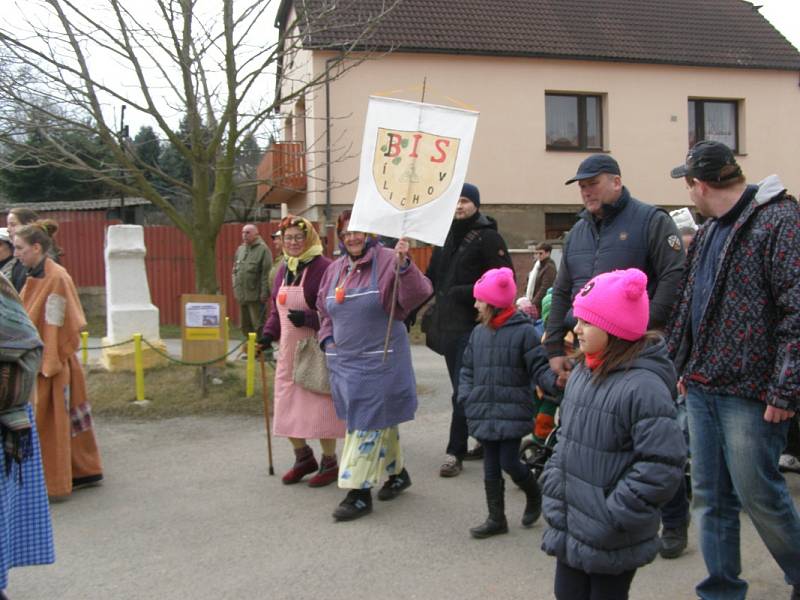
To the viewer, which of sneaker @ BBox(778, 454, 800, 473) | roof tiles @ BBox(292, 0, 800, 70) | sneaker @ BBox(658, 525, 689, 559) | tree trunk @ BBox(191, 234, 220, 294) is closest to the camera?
sneaker @ BBox(658, 525, 689, 559)

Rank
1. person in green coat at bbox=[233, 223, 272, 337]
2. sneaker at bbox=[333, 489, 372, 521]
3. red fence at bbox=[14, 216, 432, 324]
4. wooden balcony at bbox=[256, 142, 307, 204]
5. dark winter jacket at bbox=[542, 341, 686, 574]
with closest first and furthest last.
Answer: dark winter jacket at bbox=[542, 341, 686, 574], sneaker at bbox=[333, 489, 372, 521], person in green coat at bbox=[233, 223, 272, 337], wooden balcony at bbox=[256, 142, 307, 204], red fence at bbox=[14, 216, 432, 324]

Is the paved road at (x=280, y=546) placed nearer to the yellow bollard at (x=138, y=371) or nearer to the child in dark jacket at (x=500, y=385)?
the child in dark jacket at (x=500, y=385)

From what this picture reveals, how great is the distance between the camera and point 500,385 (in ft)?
15.2

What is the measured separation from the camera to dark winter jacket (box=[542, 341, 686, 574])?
269cm

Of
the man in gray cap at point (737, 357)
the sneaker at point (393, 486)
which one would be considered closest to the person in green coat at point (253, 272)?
the sneaker at point (393, 486)

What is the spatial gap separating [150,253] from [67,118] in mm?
9659

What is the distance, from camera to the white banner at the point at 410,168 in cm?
491

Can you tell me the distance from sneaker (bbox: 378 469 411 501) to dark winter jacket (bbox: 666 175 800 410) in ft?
8.77

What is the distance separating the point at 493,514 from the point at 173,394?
504 cm

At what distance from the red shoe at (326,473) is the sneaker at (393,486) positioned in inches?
18.2

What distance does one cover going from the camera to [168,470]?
6.42 meters

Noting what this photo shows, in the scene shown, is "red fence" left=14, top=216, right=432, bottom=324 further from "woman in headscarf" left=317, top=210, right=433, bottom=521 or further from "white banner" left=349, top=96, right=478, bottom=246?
"white banner" left=349, top=96, right=478, bottom=246

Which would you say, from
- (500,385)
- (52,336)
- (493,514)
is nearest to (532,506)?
(493,514)

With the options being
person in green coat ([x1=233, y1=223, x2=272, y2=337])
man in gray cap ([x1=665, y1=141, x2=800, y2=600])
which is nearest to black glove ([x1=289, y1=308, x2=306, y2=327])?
man in gray cap ([x1=665, y1=141, x2=800, y2=600])
